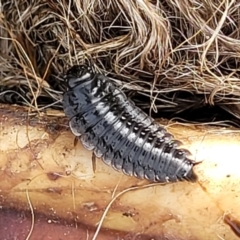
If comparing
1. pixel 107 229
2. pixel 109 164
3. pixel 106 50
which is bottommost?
pixel 107 229

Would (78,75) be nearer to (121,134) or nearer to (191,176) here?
(121,134)

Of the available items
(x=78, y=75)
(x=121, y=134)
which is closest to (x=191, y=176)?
(x=121, y=134)

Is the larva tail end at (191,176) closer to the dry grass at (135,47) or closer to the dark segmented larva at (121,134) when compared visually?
the dark segmented larva at (121,134)

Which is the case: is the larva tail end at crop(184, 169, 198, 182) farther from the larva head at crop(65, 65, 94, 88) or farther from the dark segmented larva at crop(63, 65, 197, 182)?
the larva head at crop(65, 65, 94, 88)

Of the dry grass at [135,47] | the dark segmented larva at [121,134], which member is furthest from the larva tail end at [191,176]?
the dry grass at [135,47]

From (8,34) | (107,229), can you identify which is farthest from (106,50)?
(107,229)

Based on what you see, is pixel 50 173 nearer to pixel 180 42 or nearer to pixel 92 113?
pixel 92 113
